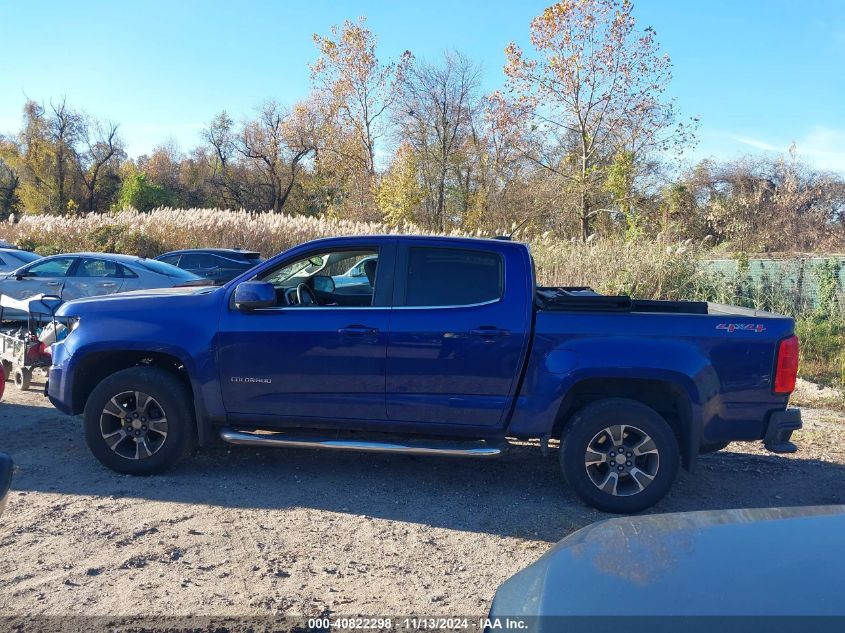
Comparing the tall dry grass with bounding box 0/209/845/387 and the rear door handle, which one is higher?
the tall dry grass with bounding box 0/209/845/387

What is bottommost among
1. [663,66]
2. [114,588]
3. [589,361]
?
[114,588]

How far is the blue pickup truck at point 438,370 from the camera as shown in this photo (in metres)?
4.87

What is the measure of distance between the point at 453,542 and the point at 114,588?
1.99 m

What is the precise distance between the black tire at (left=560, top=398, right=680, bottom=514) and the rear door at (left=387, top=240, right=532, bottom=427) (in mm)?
587

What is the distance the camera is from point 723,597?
1.95m

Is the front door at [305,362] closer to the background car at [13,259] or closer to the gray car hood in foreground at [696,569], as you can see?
the gray car hood in foreground at [696,569]

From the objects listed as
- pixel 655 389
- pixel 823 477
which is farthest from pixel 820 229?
pixel 655 389

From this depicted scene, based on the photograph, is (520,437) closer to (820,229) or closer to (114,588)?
(114,588)

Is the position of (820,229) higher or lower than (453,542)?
higher

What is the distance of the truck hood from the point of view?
5.40 meters

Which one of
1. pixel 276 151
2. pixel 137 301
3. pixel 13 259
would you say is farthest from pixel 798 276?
pixel 276 151

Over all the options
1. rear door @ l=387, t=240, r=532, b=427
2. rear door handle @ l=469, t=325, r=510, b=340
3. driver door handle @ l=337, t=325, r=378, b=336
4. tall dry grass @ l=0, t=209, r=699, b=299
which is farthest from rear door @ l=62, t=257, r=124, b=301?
rear door handle @ l=469, t=325, r=510, b=340

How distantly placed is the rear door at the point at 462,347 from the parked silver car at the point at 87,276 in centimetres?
770

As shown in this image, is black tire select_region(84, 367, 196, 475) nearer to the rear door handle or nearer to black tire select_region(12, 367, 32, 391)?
black tire select_region(12, 367, 32, 391)
